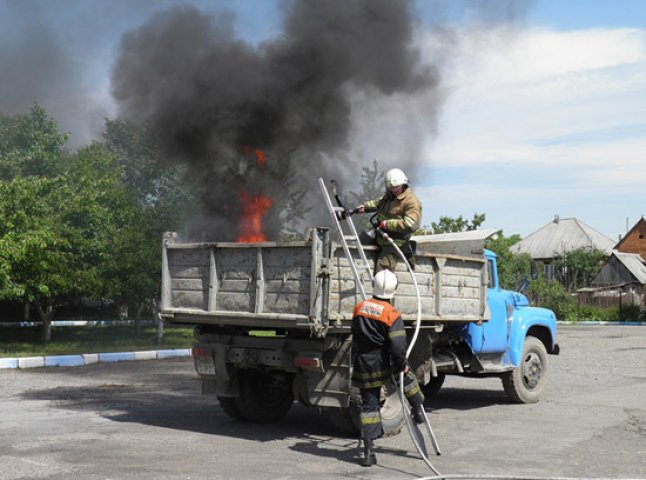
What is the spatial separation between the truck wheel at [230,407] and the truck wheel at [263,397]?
35 mm

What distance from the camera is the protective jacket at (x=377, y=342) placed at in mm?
6859

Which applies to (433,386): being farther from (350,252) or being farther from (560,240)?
(560,240)

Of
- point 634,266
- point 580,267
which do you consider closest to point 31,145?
point 634,266

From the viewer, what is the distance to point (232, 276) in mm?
8172

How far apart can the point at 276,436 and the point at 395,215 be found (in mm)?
2594

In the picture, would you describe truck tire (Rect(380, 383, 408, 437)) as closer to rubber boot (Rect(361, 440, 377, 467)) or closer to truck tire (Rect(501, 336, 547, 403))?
rubber boot (Rect(361, 440, 377, 467))

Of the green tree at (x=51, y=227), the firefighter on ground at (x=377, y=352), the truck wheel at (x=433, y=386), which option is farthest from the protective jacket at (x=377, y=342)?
the green tree at (x=51, y=227)

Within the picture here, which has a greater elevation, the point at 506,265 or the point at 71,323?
the point at 506,265

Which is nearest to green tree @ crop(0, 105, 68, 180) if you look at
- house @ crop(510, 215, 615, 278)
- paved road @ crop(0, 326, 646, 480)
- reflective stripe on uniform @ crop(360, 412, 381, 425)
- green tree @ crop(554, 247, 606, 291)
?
paved road @ crop(0, 326, 646, 480)

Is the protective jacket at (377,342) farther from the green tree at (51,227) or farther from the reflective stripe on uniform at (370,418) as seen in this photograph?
the green tree at (51,227)

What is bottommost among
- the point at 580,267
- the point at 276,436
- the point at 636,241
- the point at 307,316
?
the point at 276,436

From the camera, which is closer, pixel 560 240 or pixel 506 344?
pixel 506 344

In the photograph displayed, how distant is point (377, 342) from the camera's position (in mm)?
6938

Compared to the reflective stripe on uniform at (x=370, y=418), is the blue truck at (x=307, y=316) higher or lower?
higher
